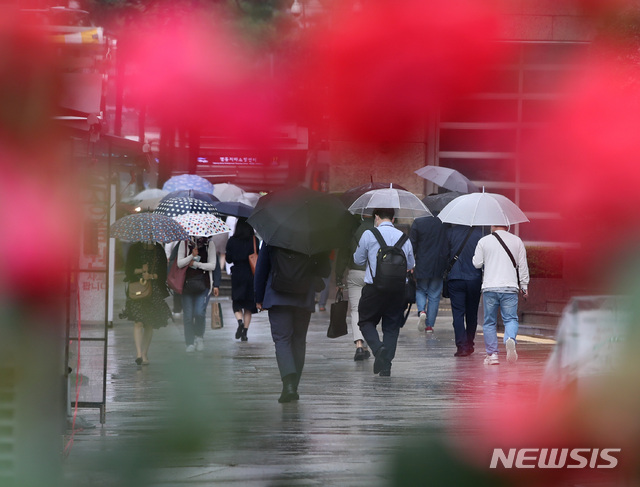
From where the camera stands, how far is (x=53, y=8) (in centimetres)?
115

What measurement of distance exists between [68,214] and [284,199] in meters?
0.77

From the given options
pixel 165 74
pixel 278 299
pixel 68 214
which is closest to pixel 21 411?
pixel 68 214

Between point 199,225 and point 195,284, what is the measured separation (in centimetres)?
65

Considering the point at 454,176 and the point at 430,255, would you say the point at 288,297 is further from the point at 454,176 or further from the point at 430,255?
the point at 430,255

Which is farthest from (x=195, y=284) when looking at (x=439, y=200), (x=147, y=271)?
(x=439, y=200)

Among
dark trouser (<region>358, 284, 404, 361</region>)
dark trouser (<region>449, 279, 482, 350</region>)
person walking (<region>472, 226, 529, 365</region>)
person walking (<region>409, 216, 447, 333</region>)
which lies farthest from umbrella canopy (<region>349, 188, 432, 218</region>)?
person walking (<region>409, 216, 447, 333</region>)

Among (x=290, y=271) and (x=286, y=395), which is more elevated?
(x=286, y=395)

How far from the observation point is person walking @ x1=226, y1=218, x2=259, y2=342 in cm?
1365

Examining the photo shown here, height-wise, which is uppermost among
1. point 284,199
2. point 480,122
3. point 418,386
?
point 480,122

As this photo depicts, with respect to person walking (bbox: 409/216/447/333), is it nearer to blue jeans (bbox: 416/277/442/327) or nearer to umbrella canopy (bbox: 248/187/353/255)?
blue jeans (bbox: 416/277/442/327)

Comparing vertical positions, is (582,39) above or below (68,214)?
above

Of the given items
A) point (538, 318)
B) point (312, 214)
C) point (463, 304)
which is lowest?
point (538, 318)

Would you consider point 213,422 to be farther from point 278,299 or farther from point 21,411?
point 278,299

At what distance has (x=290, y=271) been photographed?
8000mm
